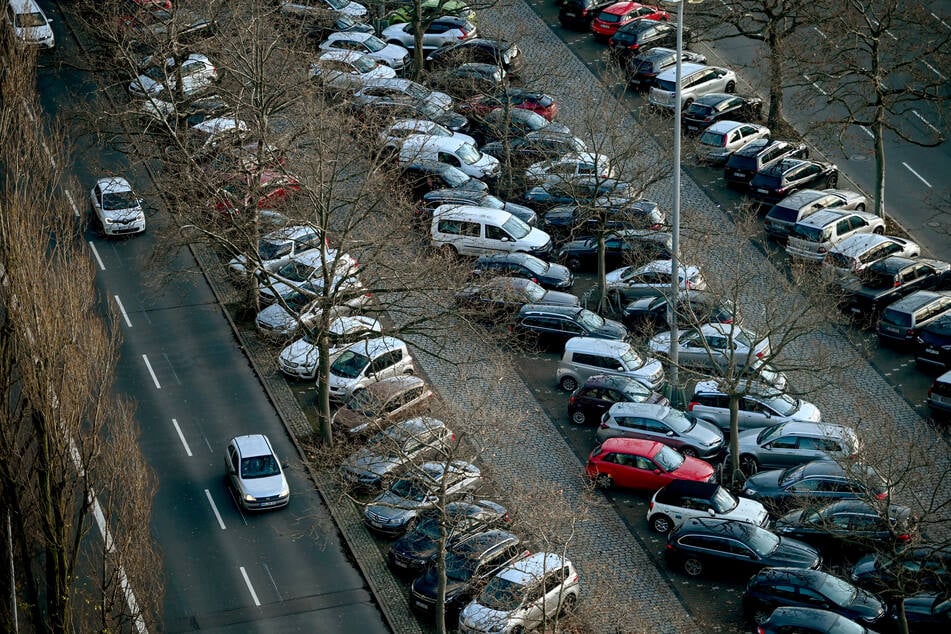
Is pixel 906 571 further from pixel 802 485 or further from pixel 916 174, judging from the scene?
pixel 916 174

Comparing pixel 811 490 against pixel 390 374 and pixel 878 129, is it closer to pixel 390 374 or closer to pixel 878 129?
pixel 390 374

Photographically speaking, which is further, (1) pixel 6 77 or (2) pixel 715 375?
(2) pixel 715 375

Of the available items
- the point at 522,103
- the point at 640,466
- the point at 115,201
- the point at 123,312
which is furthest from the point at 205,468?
the point at 522,103

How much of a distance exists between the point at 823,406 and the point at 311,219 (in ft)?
58.2

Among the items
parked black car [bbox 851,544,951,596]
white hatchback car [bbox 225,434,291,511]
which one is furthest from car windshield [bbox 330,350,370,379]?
parked black car [bbox 851,544,951,596]

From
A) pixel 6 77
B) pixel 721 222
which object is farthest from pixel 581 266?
pixel 6 77

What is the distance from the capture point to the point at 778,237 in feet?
184

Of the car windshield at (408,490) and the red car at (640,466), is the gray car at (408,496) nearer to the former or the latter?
the car windshield at (408,490)

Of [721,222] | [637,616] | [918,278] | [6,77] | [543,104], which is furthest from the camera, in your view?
[543,104]

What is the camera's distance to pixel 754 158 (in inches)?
2295

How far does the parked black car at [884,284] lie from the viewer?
52031mm

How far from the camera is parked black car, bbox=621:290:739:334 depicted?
4856cm

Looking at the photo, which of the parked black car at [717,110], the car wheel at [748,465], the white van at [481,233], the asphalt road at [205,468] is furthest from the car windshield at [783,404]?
the parked black car at [717,110]

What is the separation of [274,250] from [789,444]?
2019cm
